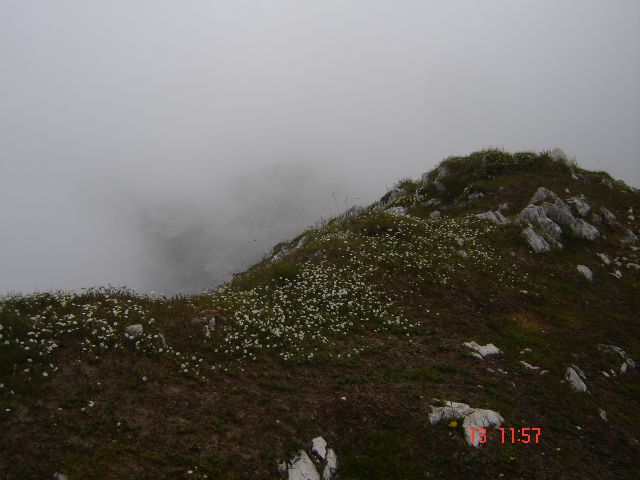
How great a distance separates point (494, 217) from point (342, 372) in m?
23.4

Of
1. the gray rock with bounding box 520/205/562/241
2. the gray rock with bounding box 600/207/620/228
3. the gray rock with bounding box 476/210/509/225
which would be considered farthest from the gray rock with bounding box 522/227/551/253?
the gray rock with bounding box 600/207/620/228

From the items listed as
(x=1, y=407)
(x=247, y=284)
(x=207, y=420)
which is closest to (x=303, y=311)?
(x=247, y=284)

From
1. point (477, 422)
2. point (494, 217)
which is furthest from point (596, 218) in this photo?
point (477, 422)

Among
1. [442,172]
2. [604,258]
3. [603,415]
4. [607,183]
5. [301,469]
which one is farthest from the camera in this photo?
[442,172]

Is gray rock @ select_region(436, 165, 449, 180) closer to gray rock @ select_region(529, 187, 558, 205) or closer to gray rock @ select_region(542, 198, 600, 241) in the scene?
gray rock @ select_region(529, 187, 558, 205)

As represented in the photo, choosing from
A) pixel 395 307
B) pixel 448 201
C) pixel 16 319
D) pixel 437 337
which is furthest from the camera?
pixel 448 201

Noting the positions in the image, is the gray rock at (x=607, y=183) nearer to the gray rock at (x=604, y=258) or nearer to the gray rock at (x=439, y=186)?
the gray rock at (x=604, y=258)

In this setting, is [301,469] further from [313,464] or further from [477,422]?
[477,422]

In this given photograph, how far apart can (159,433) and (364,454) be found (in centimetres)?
612

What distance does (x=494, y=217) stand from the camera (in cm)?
3409

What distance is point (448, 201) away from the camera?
40.5 m

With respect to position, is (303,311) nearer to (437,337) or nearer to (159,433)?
(437,337)

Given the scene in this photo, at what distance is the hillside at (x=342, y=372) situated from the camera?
11.9 metres

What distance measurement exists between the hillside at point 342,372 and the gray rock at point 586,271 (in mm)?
147
